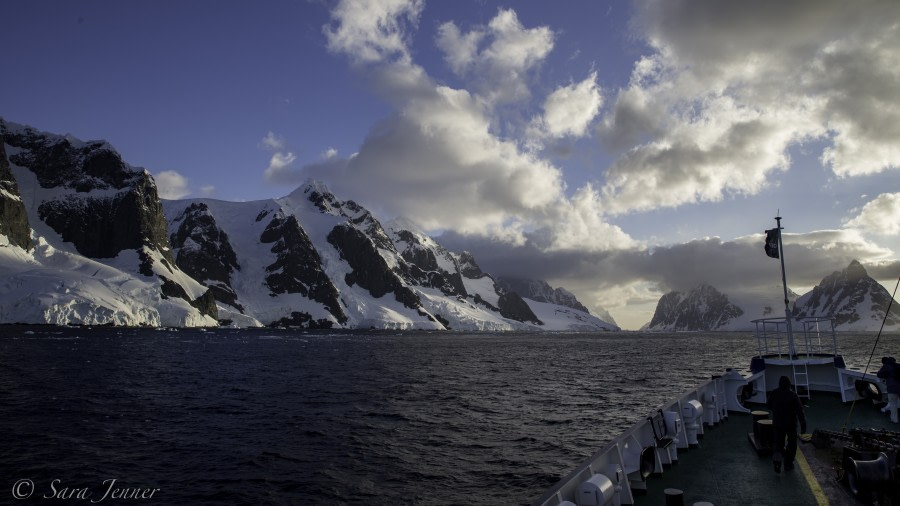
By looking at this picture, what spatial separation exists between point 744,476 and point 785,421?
5.55 ft

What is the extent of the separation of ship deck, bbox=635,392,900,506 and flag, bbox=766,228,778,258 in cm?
634

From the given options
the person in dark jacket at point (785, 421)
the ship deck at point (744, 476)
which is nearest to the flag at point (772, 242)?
the ship deck at point (744, 476)

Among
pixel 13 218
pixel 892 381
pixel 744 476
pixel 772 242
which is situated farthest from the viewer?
pixel 13 218

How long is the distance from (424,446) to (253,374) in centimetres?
3805

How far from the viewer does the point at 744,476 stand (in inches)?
476

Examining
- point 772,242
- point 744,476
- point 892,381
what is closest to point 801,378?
point 892,381

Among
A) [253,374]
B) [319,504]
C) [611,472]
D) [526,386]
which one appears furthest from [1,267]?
[611,472]

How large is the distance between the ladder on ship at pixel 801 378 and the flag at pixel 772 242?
436 centimetres

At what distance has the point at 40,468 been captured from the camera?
68.2 feet

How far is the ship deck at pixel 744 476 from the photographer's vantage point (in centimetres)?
1066

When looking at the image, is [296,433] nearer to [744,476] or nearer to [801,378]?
[744,476]

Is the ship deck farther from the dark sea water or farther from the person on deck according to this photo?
the dark sea water

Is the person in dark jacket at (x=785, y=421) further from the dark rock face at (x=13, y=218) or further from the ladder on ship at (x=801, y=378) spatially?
the dark rock face at (x=13, y=218)

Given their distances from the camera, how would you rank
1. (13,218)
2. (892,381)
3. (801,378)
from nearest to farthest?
(892,381) < (801,378) < (13,218)
